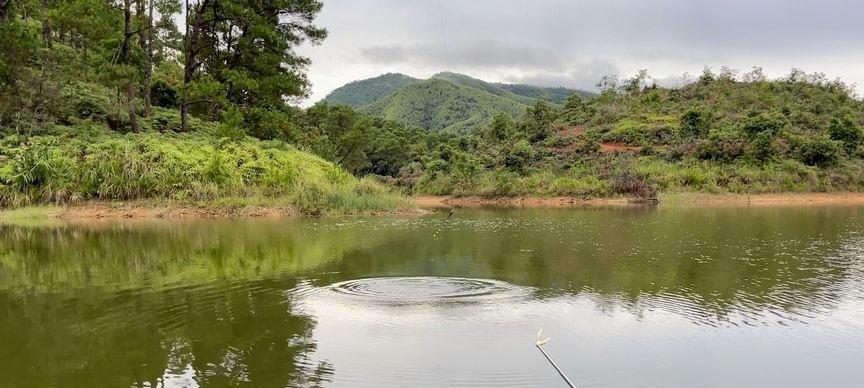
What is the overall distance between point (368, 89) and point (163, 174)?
467 ft

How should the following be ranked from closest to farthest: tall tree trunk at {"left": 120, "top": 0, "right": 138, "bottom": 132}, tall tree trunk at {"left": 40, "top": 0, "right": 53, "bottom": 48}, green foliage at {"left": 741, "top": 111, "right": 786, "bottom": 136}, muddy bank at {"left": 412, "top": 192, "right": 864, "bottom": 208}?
tall tree trunk at {"left": 120, "top": 0, "right": 138, "bottom": 132} < tall tree trunk at {"left": 40, "top": 0, "right": 53, "bottom": 48} < muddy bank at {"left": 412, "top": 192, "right": 864, "bottom": 208} < green foliage at {"left": 741, "top": 111, "right": 786, "bottom": 136}

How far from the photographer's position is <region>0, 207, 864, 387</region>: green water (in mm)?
5633

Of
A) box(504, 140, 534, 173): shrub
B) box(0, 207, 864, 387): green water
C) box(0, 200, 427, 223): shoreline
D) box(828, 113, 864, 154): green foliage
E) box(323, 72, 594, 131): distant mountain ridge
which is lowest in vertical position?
box(0, 207, 864, 387): green water

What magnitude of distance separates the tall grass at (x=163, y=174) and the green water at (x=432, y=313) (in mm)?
8539

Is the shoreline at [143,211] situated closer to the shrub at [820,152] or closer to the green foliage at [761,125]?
the green foliage at [761,125]

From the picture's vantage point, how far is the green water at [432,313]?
5.63 meters

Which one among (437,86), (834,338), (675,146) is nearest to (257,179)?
(834,338)

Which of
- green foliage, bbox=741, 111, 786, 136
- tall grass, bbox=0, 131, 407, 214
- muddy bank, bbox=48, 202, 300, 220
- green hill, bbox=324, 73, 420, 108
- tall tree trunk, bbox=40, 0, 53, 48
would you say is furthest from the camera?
green hill, bbox=324, 73, 420, 108

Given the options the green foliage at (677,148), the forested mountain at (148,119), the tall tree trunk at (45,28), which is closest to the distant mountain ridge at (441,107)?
the green foliage at (677,148)

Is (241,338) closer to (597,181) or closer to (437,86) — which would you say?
(597,181)

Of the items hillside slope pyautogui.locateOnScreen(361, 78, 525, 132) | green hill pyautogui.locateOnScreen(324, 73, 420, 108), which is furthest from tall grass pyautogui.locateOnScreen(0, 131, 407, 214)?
green hill pyautogui.locateOnScreen(324, 73, 420, 108)

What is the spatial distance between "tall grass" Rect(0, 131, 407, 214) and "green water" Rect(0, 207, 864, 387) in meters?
8.54

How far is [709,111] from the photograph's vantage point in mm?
45094

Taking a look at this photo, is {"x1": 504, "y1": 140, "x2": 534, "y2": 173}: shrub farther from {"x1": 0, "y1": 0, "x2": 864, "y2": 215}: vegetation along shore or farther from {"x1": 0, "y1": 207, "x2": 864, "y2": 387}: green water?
{"x1": 0, "y1": 207, "x2": 864, "y2": 387}: green water
